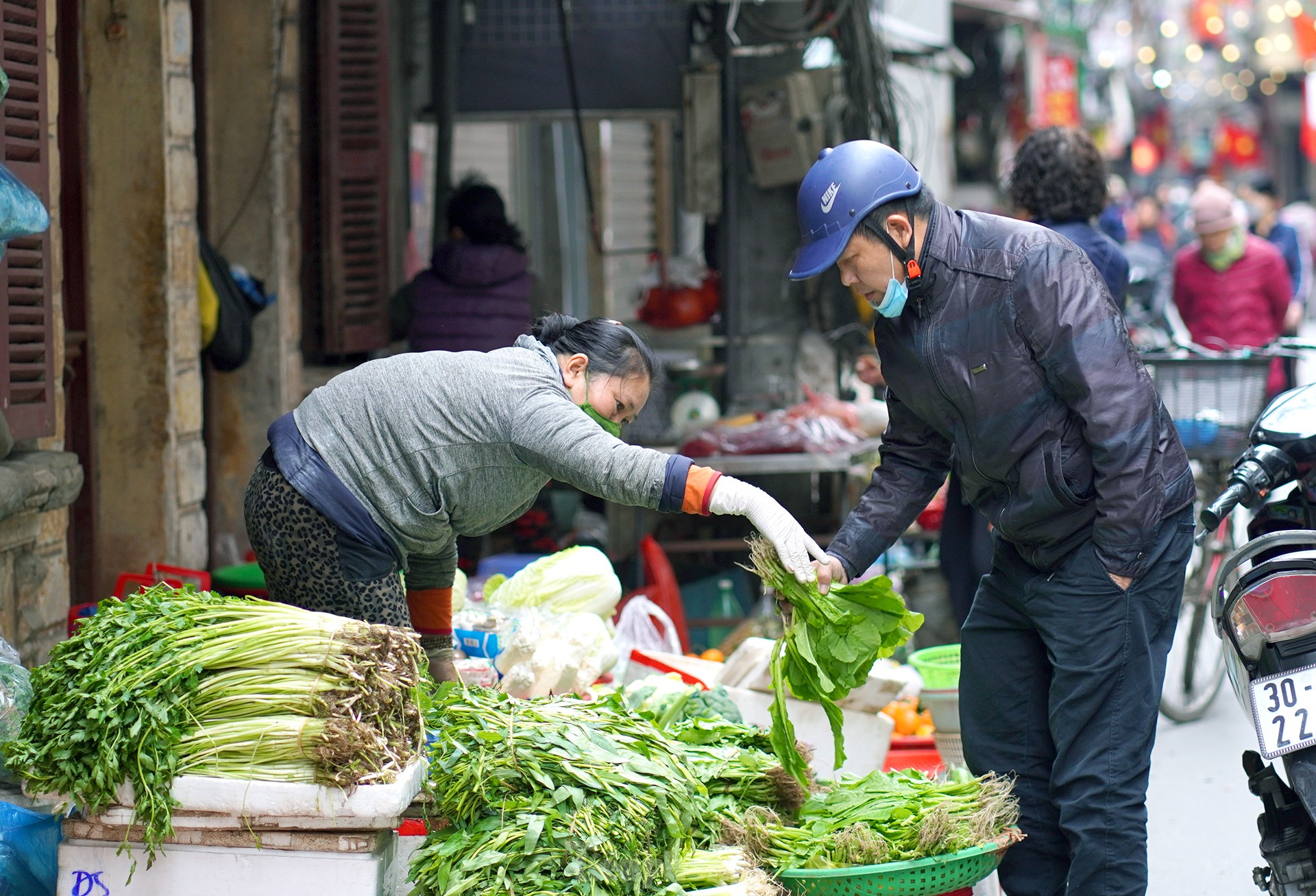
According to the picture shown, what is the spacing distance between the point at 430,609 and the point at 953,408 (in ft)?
5.33

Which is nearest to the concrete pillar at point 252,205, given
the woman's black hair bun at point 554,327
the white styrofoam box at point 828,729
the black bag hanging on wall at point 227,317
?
the black bag hanging on wall at point 227,317

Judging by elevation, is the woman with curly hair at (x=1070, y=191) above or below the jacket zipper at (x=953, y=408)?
above

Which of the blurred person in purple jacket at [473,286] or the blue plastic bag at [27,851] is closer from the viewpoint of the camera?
the blue plastic bag at [27,851]

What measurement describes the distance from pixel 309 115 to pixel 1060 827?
4.89 m

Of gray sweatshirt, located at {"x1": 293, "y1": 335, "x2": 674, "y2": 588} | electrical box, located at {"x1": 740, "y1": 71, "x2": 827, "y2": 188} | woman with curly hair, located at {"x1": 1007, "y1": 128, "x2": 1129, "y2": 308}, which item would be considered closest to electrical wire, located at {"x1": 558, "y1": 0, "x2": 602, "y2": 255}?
electrical box, located at {"x1": 740, "y1": 71, "x2": 827, "y2": 188}

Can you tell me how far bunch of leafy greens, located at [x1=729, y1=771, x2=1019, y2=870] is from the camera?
10.8ft

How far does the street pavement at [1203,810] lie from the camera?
475cm

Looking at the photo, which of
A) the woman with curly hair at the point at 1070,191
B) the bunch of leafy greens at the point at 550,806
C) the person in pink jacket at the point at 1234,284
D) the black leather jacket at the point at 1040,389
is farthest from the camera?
the person in pink jacket at the point at 1234,284

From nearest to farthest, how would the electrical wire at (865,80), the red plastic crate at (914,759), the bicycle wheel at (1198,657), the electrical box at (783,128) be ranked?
the red plastic crate at (914,759) → the bicycle wheel at (1198,657) → the electrical wire at (865,80) → the electrical box at (783,128)

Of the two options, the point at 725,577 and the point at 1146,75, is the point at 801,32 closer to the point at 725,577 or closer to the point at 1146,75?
the point at 725,577

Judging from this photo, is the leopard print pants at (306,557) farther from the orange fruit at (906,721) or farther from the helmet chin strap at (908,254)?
Answer: the orange fruit at (906,721)

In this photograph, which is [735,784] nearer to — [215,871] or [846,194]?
[215,871]

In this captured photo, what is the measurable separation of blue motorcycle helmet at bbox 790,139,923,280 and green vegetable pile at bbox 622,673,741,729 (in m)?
1.44

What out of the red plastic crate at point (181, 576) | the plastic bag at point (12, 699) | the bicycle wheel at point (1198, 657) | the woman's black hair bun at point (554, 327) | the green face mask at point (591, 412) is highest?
the woman's black hair bun at point (554, 327)
